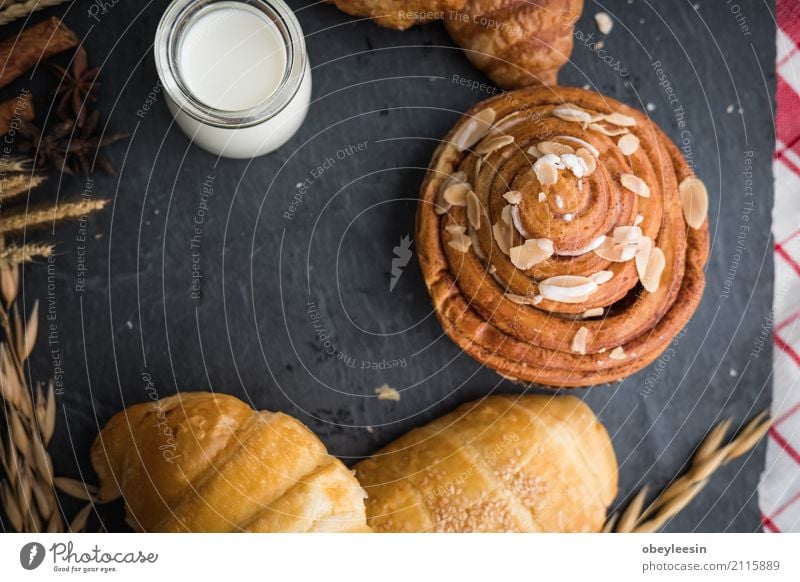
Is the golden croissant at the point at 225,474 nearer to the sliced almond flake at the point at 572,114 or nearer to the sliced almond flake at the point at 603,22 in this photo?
the sliced almond flake at the point at 572,114

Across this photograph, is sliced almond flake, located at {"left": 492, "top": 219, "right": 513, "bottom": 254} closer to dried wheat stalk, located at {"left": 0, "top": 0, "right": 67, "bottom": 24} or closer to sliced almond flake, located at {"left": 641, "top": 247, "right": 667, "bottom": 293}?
sliced almond flake, located at {"left": 641, "top": 247, "right": 667, "bottom": 293}

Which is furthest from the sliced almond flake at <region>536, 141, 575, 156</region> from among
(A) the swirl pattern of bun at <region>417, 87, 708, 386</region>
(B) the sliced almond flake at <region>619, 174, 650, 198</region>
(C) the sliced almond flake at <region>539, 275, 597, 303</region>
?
(C) the sliced almond flake at <region>539, 275, 597, 303</region>

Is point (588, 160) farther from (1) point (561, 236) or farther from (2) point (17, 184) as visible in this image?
(2) point (17, 184)

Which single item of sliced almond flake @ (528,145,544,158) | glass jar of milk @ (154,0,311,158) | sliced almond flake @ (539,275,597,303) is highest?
glass jar of milk @ (154,0,311,158)

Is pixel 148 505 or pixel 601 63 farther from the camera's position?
pixel 601 63
